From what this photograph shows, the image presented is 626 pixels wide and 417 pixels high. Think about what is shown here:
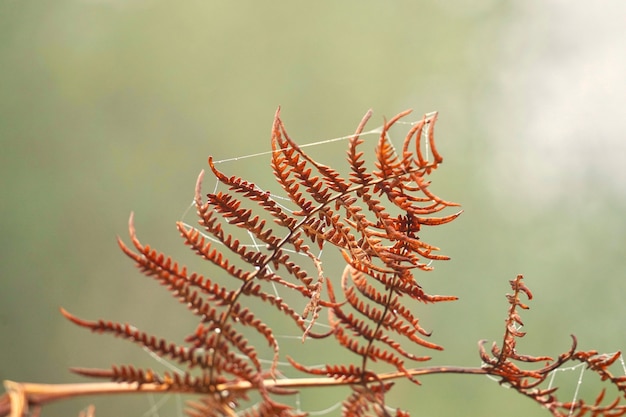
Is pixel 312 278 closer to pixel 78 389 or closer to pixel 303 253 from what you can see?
pixel 303 253

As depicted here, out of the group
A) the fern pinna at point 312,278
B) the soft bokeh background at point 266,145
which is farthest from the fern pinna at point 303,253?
the soft bokeh background at point 266,145

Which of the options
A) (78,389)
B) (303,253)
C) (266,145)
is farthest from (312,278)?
(266,145)

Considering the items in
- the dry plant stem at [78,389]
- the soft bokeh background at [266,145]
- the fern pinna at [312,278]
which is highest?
the soft bokeh background at [266,145]

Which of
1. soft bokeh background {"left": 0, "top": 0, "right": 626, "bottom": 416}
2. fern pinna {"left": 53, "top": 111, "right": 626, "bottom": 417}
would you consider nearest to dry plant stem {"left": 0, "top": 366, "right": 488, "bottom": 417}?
fern pinna {"left": 53, "top": 111, "right": 626, "bottom": 417}

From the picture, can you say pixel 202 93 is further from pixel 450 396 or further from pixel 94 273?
pixel 450 396

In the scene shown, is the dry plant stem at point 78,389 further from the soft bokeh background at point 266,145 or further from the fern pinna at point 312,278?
the soft bokeh background at point 266,145

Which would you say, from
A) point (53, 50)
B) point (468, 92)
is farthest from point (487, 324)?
point (53, 50)

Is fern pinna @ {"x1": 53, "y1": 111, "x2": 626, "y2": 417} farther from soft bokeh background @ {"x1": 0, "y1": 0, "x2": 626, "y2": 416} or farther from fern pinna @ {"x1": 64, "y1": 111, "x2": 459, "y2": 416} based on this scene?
soft bokeh background @ {"x1": 0, "y1": 0, "x2": 626, "y2": 416}

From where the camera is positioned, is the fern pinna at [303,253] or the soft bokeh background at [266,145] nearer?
the fern pinna at [303,253]
